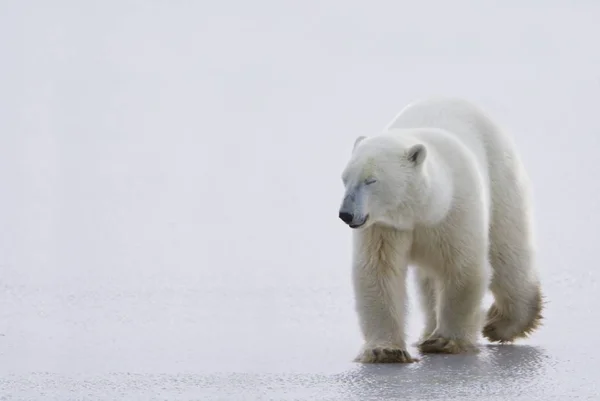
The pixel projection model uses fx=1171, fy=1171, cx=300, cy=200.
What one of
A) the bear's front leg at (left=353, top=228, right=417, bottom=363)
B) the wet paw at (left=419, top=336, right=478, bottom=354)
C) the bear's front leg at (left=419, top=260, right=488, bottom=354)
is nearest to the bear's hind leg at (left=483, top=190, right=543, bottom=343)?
the bear's front leg at (left=419, top=260, right=488, bottom=354)

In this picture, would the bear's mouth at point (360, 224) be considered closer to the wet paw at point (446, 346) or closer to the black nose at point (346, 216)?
the black nose at point (346, 216)

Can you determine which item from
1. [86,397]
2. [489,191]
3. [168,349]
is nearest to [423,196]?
[489,191]

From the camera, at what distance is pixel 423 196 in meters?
4.30

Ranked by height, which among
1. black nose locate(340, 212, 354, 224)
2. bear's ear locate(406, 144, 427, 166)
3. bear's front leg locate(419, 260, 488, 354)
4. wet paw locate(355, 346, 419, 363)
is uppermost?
bear's ear locate(406, 144, 427, 166)

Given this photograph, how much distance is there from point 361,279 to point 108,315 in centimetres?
178

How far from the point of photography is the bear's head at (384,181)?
4.17 metres

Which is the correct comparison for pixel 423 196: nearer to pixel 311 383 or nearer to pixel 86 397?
pixel 311 383

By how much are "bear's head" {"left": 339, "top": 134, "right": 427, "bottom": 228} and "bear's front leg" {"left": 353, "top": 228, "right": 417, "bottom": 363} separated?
112 millimetres

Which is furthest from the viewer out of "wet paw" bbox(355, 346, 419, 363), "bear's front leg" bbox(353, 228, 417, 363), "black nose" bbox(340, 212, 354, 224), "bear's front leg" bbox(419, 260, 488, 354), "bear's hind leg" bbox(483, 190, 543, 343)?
"bear's hind leg" bbox(483, 190, 543, 343)

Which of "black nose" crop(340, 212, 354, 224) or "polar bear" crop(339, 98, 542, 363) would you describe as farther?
"polar bear" crop(339, 98, 542, 363)

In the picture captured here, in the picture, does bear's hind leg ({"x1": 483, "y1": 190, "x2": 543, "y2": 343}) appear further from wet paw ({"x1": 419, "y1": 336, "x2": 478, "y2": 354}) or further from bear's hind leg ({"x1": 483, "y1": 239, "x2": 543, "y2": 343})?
wet paw ({"x1": 419, "y1": 336, "x2": 478, "y2": 354})

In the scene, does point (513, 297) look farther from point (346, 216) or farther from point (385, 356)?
point (346, 216)

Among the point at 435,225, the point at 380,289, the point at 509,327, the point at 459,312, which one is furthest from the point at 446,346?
the point at 509,327

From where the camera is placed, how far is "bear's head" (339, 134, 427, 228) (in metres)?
4.17
